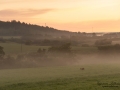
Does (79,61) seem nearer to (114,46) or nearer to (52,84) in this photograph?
(114,46)

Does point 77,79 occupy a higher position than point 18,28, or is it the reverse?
point 18,28

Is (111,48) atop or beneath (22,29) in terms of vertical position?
beneath

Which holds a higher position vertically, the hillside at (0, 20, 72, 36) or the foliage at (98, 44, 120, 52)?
the hillside at (0, 20, 72, 36)

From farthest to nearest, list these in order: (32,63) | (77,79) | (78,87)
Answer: (32,63), (77,79), (78,87)

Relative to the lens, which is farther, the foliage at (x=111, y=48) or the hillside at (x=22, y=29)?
the hillside at (x=22, y=29)

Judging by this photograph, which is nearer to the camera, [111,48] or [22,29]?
[111,48]

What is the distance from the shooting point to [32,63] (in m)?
48.3

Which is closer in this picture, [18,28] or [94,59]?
[94,59]

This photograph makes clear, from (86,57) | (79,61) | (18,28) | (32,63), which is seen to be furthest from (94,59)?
(18,28)

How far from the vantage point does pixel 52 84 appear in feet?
74.3

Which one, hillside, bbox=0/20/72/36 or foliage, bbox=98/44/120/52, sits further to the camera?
hillside, bbox=0/20/72/36

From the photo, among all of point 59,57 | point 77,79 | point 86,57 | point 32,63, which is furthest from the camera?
point 86,57

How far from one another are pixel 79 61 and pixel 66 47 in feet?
15.8

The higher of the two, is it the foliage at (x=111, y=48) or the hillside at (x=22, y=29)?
the hillside at (x=22, y=29)
